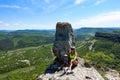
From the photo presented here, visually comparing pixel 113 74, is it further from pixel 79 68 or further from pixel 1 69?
pixel 1 69

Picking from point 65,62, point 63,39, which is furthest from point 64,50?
point 65,62

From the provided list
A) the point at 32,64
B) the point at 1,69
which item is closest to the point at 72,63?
the point at 1,69

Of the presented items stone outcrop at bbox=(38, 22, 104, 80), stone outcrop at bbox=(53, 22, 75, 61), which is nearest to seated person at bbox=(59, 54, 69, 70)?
stone outcrop at bbox=(38, 22, 104, 80)

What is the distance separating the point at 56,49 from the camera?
33125mm

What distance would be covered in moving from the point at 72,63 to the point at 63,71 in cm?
247

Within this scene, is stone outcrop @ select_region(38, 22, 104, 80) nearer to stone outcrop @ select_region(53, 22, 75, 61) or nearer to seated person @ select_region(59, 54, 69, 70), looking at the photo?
stone outcrop @ select_region(53, 22, 75, 61)

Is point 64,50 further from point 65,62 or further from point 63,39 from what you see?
point 65,62

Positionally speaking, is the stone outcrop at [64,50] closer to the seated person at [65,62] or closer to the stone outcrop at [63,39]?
the stone outcrop at [63,39]

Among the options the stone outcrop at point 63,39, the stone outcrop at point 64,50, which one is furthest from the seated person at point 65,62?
the stone outcrop at point 63,39

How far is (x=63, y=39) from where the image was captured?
3269cm

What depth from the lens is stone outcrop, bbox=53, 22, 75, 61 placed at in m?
32.3

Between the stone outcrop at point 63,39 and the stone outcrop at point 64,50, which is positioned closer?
the stone outcrop at point 64,50

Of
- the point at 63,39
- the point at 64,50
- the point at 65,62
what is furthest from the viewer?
the point at 63,39

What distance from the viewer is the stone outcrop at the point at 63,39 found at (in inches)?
1273
